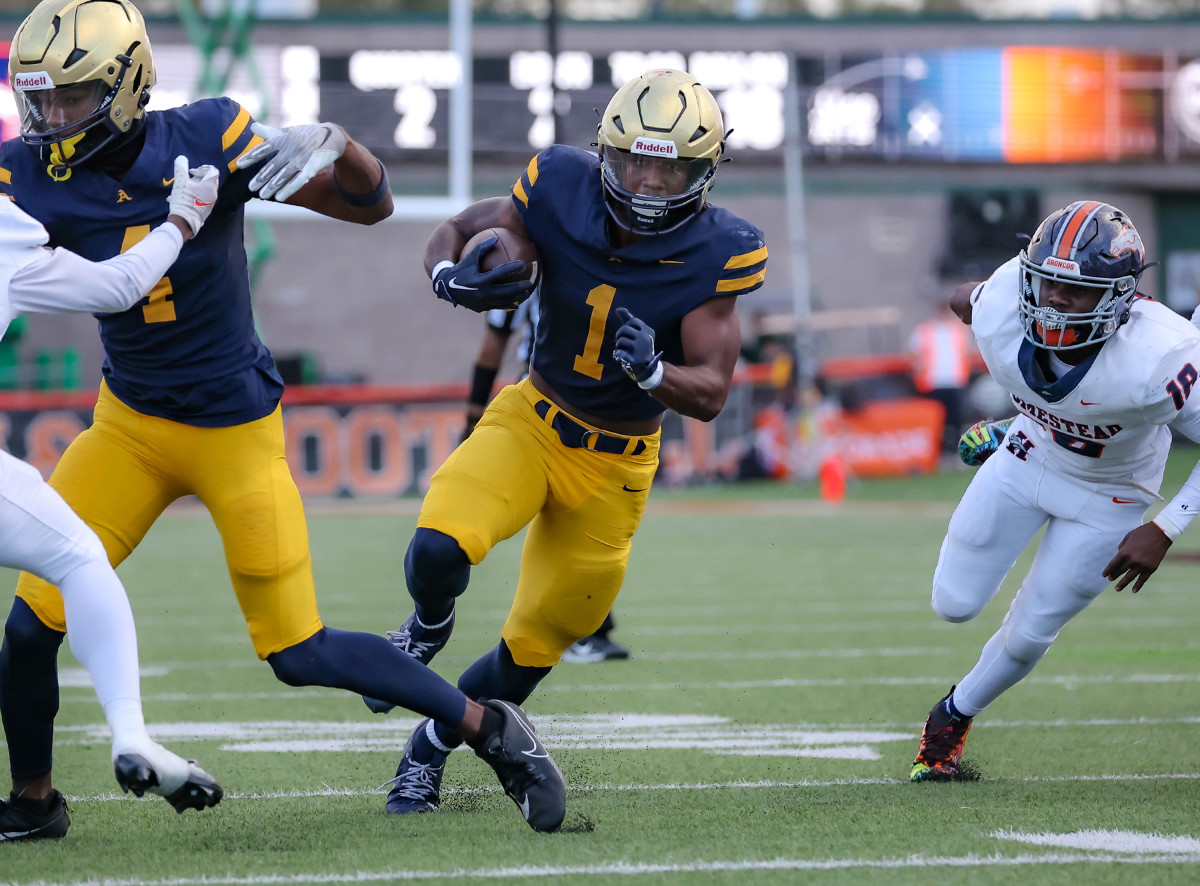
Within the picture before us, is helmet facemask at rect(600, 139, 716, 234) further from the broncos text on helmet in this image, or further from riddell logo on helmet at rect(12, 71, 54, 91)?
riddell logo on helmet at rect(12, 71, 54, 91)

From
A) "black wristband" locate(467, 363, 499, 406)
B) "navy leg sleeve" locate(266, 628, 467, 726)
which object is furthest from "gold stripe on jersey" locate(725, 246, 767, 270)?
"black wristband" locate(467, 363, 499, 406)

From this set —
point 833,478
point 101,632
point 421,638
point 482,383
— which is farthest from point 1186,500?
point 833,478

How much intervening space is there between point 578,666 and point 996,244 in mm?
17913

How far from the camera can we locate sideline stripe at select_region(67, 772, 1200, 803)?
4012mm

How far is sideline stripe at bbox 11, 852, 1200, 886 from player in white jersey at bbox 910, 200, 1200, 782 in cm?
94

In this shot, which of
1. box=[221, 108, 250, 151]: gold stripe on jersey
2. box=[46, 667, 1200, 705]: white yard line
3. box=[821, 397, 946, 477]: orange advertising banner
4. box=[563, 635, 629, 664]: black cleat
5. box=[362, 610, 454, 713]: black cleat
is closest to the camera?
box=[221, 108, 250, 151]: gold stripe on jersey

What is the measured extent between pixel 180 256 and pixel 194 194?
0.20 metres

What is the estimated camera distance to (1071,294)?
398cm

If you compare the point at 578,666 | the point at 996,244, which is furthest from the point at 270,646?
the point at 996,244

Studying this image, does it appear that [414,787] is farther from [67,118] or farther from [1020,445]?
[1020,445]

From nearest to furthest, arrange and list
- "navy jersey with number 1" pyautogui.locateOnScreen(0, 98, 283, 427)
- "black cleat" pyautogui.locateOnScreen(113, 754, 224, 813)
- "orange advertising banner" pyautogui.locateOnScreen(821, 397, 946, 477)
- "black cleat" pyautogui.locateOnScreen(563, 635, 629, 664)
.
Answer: "black cleat" pyautogui.locateOnScreen(113, 754, 224, 813) → "navy jersey with number 1" pyautogui.locateOnScreen(0, 98, 283, 427) → "black cleat" pyautogui.locateOnScreen(563, 635, 629, 664) → "orange advertising banner" pyautogui.locateOnScreen(821, 397, 946, 477)

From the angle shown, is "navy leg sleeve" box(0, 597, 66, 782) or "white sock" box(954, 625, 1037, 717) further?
"white sock" box(954, 625, 1037, 717)

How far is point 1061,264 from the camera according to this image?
396cm

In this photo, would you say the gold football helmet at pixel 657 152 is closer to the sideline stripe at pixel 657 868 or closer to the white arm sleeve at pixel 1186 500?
the white arm sleeve at pixel 1186 500
